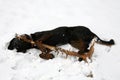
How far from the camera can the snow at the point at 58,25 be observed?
396cm

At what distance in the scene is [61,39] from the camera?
15.3 feet

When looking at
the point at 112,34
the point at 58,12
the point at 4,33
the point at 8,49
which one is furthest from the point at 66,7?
the point at 8,49

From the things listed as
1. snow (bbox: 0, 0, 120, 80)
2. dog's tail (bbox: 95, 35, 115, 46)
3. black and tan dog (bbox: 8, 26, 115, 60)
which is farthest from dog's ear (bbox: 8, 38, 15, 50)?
dog's tail (bbox: 95, 35, 115, 46)

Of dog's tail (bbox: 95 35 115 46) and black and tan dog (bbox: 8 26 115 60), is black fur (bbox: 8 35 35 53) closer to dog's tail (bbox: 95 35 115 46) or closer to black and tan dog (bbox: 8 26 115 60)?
black and tan dog (bbox: 8 26 115 60)

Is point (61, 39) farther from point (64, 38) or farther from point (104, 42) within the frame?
point (104, 42)

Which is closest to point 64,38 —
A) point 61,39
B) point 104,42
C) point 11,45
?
point 61,39

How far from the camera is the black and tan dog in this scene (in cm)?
441

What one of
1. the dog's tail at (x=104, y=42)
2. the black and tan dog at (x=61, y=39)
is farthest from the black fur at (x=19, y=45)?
the dog's tail at (x=104, y=42)

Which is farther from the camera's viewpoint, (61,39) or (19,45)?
(61,39)

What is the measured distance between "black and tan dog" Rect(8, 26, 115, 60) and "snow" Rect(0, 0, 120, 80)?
12 centimetres

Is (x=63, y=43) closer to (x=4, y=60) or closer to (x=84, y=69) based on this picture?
(x=84, y=69)

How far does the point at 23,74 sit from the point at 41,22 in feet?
6.81

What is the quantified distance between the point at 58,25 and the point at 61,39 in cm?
97

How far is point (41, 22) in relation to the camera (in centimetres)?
568
